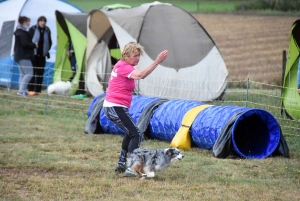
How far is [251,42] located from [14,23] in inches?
340

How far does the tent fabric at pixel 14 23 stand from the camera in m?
16.2

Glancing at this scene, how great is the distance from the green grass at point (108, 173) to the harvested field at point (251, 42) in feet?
29.0

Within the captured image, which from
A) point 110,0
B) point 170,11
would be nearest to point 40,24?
point 170,11

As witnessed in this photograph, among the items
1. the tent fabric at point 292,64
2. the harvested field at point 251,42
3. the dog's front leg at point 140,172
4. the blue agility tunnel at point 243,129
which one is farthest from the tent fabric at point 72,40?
the dog's front leg at point 140,172

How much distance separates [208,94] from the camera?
13711 mm

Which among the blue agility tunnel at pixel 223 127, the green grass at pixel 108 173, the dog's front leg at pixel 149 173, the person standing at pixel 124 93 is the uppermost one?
the person standing at pixel 124 93

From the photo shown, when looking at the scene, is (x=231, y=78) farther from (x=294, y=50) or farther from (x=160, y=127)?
(x=160, y=127)

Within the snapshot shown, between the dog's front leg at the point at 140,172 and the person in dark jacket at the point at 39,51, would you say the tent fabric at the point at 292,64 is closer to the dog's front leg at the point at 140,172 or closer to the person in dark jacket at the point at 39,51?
the dog's front leg at the point at 140,172

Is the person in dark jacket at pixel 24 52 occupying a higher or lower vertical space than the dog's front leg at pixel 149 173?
higher

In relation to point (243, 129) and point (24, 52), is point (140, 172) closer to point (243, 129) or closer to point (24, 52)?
point (243, 129)

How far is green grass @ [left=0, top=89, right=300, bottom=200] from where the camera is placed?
19.3 ft

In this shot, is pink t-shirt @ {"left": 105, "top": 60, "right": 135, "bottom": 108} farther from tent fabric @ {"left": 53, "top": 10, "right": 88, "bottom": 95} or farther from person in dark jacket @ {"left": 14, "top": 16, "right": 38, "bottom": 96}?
tent fabric @ {"left": 53, "top": 10, "right": 88, "bottom": 95}

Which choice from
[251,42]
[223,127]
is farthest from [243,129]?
[251,42]

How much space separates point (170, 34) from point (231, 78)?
161 inches
